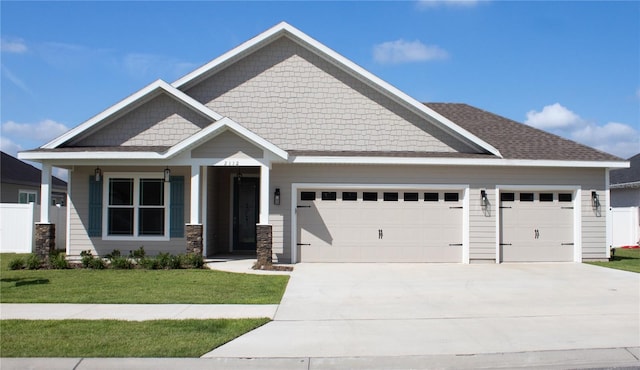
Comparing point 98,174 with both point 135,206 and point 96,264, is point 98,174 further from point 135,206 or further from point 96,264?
point 96,264

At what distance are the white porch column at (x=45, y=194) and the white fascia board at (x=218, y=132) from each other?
378cm

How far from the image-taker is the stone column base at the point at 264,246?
1459 cm

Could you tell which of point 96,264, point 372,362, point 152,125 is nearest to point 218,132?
point 152,125

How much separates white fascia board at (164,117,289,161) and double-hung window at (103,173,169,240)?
2131 mm

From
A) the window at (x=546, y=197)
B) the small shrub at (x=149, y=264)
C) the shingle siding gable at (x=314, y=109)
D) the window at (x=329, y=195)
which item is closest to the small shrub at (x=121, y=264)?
the small shrub at (x=149, y=264)

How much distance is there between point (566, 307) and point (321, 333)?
4874 mm

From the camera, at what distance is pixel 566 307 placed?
985 centimetres

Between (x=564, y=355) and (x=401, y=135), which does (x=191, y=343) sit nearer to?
(x=564, y=355)

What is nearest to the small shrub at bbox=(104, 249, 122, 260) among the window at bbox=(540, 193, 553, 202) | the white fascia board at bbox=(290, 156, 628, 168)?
the white fascia board at bbox=(290, 156, 628, 168)

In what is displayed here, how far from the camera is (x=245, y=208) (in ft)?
61.1

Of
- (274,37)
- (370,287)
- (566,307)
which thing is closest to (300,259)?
(370,287)

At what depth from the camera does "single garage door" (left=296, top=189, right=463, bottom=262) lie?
16.4 m

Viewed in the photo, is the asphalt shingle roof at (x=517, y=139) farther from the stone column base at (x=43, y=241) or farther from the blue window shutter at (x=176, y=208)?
the stone column base at (x=43, y=241)

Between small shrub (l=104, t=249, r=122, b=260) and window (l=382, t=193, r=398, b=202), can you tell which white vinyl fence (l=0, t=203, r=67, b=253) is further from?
window (l=382, t=193, r=398, b=202)
